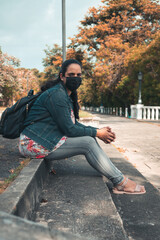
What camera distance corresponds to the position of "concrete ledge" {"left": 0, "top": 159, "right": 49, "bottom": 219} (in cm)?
169

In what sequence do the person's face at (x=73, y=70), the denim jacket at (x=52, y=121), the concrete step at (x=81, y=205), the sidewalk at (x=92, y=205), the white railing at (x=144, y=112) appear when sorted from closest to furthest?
the concrete step at (x=81, y=205) < the sidewalk at (x=92, y=205) < the denim jacket at (x=52, y=121) < the person's face at (x=73, y=70) < the white railing at (x=144, y=112)

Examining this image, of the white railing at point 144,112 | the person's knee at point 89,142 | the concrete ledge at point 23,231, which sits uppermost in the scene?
the concrete ledge at point 23,231

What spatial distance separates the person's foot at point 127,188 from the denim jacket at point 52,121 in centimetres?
67

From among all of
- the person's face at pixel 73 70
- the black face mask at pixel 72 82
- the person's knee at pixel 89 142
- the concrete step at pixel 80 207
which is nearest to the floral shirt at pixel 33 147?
the person's knee at pixel 89 142

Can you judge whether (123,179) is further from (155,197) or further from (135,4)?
(135,4)

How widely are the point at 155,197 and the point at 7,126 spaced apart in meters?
1.98

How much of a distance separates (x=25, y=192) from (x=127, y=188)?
139cm

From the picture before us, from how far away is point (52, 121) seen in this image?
296 centimetres

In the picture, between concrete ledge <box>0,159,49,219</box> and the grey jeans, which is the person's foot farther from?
concrete ledge <box>0,159,49,219</box>

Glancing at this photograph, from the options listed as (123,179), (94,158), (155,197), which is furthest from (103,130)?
(155,197)

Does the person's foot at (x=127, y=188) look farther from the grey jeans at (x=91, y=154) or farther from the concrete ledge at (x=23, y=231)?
the concrete ledge at (x=23, y=231)

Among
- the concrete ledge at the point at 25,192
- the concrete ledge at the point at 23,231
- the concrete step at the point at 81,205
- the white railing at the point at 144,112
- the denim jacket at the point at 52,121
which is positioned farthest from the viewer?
the white railing at the point at 144,112

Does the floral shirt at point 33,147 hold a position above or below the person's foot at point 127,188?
above

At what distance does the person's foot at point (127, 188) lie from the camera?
291 centimetres
